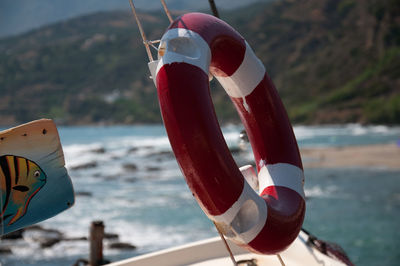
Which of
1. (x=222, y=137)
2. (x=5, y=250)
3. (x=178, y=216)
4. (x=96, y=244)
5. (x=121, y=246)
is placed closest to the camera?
(x=222, y=137)

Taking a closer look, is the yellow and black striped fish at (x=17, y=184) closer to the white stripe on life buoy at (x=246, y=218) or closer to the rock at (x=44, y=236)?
the white stripe on life buoy at (x=246, y=218)

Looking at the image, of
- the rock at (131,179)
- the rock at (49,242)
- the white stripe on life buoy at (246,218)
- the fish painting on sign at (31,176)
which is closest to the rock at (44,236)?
the rock at (49,242)

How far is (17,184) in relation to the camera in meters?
1.62

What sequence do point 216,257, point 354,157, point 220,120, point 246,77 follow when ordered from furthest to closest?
point 220,120
point 354,157
point 216,257
point 246,77

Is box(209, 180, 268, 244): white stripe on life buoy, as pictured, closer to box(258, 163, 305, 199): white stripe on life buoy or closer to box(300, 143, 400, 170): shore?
box(258, 163, 305, 199): white stripe on life buoy

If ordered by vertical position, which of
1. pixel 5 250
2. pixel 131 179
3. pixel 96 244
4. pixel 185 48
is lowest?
pixel 131 179

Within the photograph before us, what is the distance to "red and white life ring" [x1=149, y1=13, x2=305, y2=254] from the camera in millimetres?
1554

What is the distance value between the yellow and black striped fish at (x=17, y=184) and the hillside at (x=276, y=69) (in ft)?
136

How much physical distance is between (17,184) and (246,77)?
3.58 ft

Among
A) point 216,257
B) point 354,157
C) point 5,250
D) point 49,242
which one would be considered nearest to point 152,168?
point 354,157

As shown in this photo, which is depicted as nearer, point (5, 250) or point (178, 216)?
point (5, 250)

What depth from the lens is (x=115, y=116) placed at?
253ft

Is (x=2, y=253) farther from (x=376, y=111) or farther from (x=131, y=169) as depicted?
(x=376, y=111)

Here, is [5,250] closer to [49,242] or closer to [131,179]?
[49,242]
